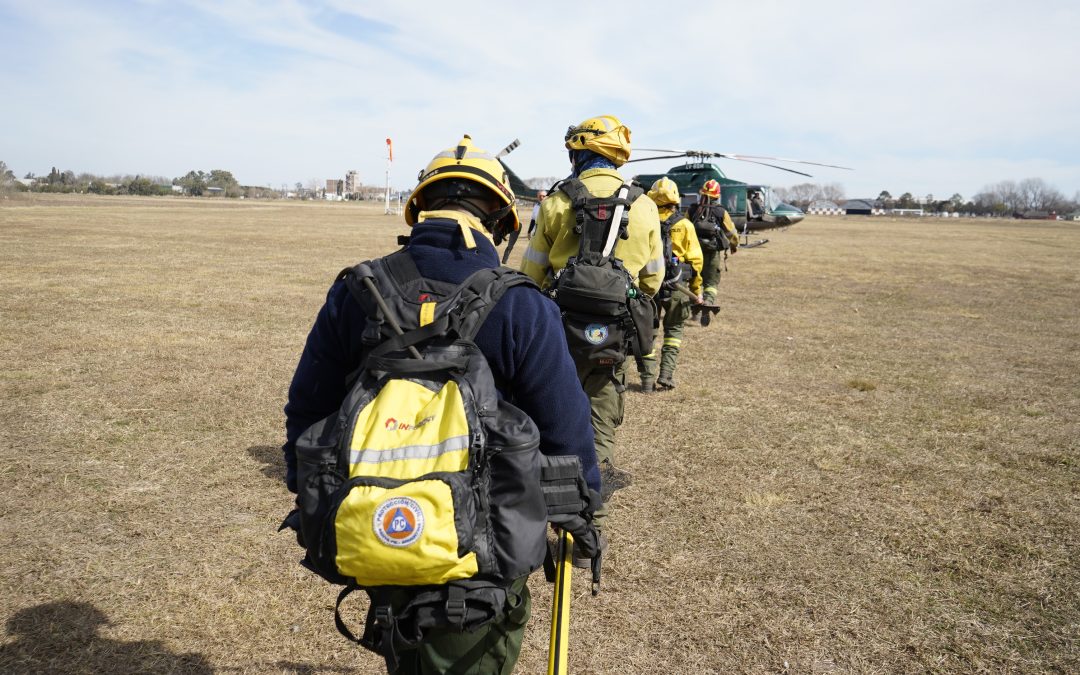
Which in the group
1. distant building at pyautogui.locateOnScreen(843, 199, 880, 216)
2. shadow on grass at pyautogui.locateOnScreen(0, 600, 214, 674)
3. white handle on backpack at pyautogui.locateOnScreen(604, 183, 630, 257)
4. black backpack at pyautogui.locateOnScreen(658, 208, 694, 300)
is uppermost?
distant building at pyautogui.locateOnScreen(843, 199, 880, 216)

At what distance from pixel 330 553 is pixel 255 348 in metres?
8.10

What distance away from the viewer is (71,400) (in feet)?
22.9

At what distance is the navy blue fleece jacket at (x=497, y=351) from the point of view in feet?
6.84

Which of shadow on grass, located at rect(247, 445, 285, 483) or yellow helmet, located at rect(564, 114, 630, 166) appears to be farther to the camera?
shadow on grass, located at rect(247, 445, 285, 483)

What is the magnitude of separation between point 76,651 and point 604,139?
3871mm

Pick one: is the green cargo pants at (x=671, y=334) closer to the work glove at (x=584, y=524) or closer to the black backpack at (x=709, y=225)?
the black backpack at (x=709, y=225)

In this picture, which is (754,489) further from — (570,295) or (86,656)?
(86,656)

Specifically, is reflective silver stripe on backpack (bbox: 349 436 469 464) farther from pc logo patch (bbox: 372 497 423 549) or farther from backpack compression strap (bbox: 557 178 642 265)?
backpack compression strap (bbox: 557 178 642 265)

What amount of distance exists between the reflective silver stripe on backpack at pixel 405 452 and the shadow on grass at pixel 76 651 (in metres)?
2.28

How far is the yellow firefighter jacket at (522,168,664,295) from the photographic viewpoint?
4.44m

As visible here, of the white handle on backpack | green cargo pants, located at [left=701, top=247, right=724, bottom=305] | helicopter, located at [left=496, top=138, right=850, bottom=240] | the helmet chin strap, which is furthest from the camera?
helicopter, located at [left=496, top=138, right=850, bottom=240]

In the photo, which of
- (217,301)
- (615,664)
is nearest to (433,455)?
(615,664)

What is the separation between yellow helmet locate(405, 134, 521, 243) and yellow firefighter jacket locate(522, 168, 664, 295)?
2047 millimetres

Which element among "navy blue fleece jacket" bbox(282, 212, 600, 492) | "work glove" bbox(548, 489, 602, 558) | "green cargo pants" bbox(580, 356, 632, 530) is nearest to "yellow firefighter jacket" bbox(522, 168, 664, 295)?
"green cargo pants" bbox(580, 356, 632, 530)
